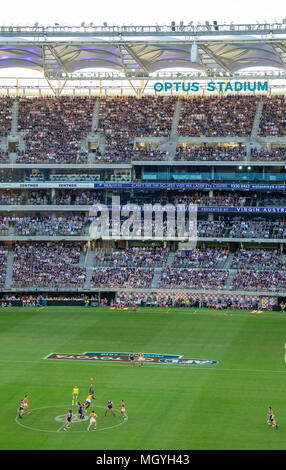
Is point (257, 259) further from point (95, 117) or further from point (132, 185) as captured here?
point (95, 117)

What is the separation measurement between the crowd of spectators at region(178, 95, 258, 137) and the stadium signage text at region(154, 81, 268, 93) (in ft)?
8.59

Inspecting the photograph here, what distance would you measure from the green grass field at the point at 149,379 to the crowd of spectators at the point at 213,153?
1906cm

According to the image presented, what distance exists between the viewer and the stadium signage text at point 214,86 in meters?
76.5

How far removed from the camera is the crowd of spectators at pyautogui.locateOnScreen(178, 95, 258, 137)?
3140 inches

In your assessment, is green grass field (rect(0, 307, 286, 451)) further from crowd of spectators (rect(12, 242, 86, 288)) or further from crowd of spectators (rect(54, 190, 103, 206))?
crowd of spectators (rect(54, 190, 103, 206))

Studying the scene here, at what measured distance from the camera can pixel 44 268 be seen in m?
72.6

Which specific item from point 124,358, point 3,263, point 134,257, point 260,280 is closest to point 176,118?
point 134,257

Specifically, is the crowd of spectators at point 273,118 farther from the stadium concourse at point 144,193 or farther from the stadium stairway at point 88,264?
the stadium stairway at point 88,264

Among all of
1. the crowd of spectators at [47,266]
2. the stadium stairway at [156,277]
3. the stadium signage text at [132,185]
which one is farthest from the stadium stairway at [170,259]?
the crowd of spectators at [47,266]

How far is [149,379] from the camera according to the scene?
1638 inches

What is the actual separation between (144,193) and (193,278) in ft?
46.0

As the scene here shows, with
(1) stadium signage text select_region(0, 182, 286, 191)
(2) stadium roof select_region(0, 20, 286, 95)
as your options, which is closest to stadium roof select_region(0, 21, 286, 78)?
(2) stadium roof select_region(0, 20, 286, 95)

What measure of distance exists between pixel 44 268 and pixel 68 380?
1266 inches
